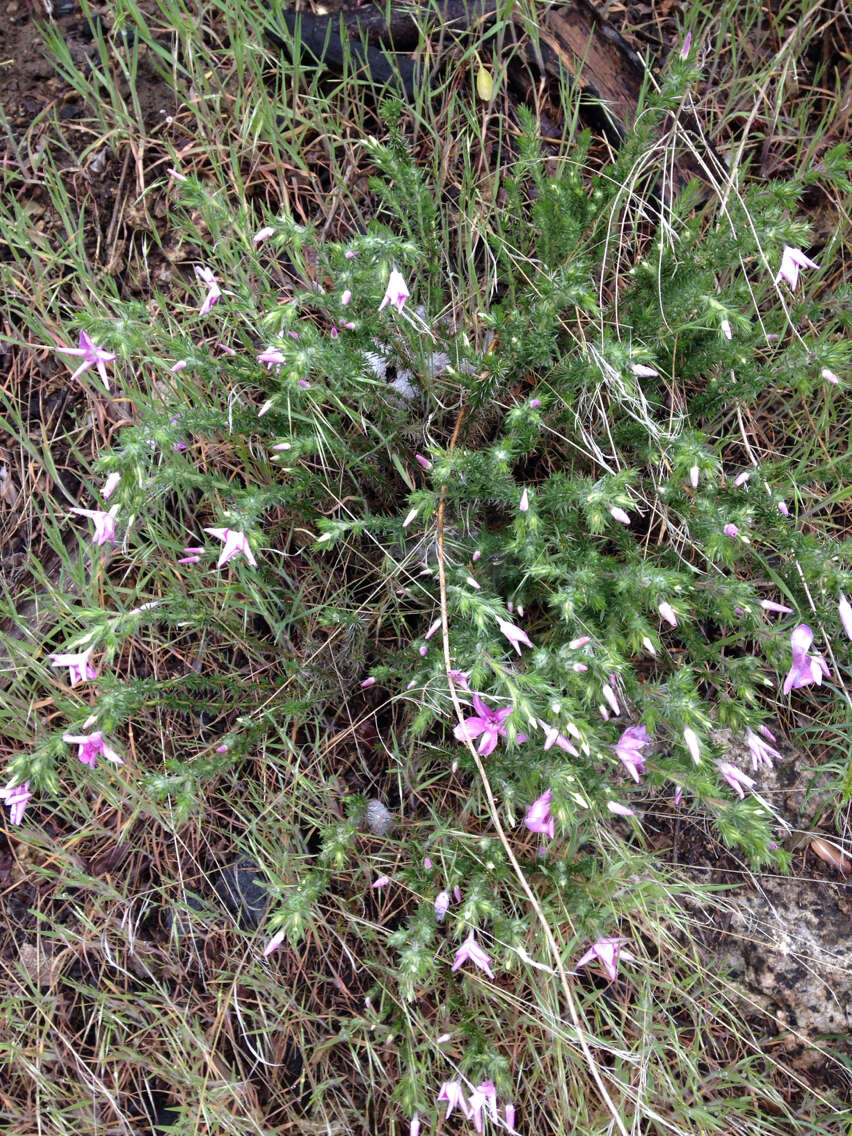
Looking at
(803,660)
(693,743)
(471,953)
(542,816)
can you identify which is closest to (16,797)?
(471,953)

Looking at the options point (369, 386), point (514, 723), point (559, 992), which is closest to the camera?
point (514, 723)

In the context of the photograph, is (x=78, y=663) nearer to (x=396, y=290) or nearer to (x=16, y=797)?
(x=16, y=797)

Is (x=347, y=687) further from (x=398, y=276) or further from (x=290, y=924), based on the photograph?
(x=398, y=276)

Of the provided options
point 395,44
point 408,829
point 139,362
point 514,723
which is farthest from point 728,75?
point 408,829

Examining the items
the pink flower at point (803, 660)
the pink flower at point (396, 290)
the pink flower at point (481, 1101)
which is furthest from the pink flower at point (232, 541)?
the pink flower at point (481, 1101)

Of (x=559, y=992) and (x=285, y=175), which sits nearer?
(x=559, y=992)

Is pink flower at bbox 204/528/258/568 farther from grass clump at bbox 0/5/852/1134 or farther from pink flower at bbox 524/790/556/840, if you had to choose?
pink flower at bbox 524/790/556/840

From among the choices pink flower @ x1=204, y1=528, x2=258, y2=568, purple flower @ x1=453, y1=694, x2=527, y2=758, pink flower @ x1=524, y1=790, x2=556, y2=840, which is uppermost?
pink flower @ x1=204, y1=528, x2=258, y2=568

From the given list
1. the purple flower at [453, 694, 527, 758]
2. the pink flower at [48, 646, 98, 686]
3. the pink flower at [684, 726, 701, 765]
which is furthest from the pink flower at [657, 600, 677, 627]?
→ the pink flower at [48, 646, 98, 686]
